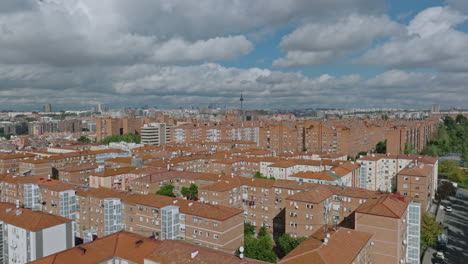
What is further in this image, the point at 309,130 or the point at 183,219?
the point at 309,130

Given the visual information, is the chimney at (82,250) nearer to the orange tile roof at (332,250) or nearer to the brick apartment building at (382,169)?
the orange tile roof at (332,250)

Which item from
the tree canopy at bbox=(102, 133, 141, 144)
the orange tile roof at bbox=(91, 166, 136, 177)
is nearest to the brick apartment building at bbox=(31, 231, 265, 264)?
the orange tile roof at bbox=(91, 166, 136, 177)

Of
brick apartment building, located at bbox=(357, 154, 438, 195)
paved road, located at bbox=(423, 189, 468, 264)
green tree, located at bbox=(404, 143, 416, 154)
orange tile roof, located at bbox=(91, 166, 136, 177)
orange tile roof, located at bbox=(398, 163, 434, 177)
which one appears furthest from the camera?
green tree, located at bbox=(404, 143, 416, 154)

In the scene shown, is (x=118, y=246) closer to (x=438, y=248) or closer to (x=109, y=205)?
(x=109, y=205)

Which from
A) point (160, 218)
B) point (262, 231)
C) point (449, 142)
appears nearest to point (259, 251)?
point (160, 218)

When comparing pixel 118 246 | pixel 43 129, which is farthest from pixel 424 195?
pixel 43 129

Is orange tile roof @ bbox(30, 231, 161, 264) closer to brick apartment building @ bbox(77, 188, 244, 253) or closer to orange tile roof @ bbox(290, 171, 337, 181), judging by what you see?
brick apartment building @ bbox(77, 188, 244, 253)

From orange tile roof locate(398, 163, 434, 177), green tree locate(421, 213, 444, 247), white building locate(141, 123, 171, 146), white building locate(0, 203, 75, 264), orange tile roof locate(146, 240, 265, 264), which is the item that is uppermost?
white building locate(141, 123, 171, 146)

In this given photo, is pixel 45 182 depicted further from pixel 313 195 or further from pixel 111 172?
pixel 313 195
